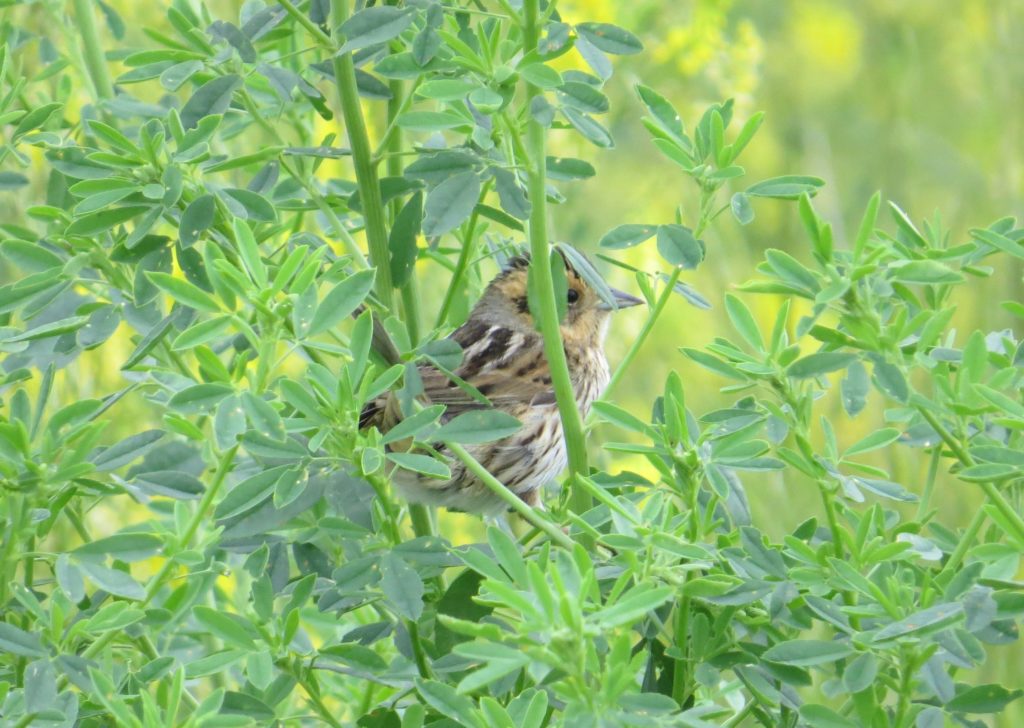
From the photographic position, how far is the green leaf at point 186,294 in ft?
4.33

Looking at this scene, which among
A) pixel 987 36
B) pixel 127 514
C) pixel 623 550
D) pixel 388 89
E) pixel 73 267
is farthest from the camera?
pixel 987 36

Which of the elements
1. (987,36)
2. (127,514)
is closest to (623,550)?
(127,514)

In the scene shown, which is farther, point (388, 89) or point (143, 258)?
point (388, 89)

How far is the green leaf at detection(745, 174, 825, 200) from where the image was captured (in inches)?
62.7

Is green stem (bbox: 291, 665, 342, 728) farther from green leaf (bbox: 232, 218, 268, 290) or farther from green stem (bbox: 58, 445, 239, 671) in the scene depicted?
green leaf (bbox: 232, 218, 268, 290)

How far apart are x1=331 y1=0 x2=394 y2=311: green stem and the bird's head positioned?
5.31ft

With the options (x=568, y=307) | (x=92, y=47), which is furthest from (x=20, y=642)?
(x=568, y=307)

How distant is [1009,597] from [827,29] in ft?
14.1

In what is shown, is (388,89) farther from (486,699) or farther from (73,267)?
(486,699)

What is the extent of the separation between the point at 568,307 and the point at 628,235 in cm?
160

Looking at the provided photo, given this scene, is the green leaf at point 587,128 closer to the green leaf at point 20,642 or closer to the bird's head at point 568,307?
the green leaf at point 20,642

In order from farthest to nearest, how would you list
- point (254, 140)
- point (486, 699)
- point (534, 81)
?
point (254, 140) < point (534, 81) < point (486, 699)

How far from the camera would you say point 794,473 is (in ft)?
11.3

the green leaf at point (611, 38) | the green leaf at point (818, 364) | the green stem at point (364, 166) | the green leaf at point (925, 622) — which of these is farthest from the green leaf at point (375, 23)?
the green leaf at point (925, 622)
